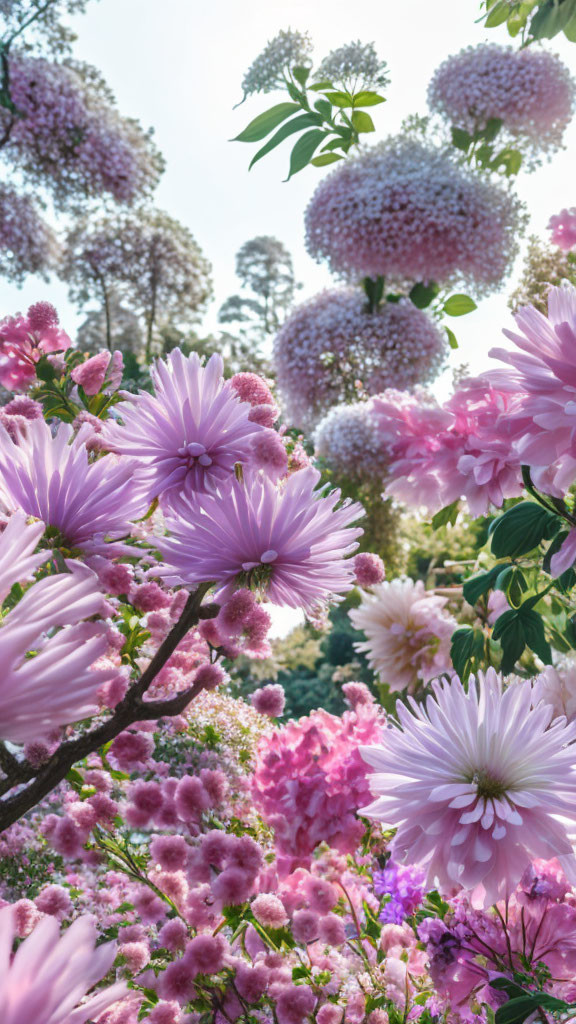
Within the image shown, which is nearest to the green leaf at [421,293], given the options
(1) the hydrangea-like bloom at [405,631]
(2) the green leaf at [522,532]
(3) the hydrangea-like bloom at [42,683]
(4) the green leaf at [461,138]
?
(4) the green leaf at [461,138]

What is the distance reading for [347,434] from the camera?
1795 millimetres

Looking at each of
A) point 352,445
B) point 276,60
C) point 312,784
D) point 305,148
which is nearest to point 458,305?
point 352,445

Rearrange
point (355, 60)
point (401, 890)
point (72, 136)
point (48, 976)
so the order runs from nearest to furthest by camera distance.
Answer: point (48, 976) < point (401, 890) < point (355, 60) < point (72, 136)

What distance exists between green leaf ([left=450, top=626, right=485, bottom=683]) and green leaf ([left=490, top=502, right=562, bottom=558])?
145mm

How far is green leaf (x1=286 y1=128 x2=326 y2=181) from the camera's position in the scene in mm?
590

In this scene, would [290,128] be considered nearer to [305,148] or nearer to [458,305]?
[305,148]

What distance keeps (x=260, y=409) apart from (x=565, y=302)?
15 centimetres

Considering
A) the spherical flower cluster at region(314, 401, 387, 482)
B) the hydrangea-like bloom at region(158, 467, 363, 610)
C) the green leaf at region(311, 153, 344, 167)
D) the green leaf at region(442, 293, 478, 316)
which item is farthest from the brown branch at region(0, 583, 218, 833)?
the spherical flower cluster at region(314, 401, 387, 482)

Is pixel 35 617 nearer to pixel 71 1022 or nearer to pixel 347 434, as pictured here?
pixel 71 1022

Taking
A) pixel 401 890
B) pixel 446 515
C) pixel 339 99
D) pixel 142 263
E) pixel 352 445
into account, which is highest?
pixel 142 263

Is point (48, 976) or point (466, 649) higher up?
point (466, 649)

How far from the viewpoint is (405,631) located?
2.87ft

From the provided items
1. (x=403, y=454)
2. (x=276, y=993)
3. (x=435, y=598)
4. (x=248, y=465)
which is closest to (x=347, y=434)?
(x=435, y=598)

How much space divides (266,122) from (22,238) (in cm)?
287
